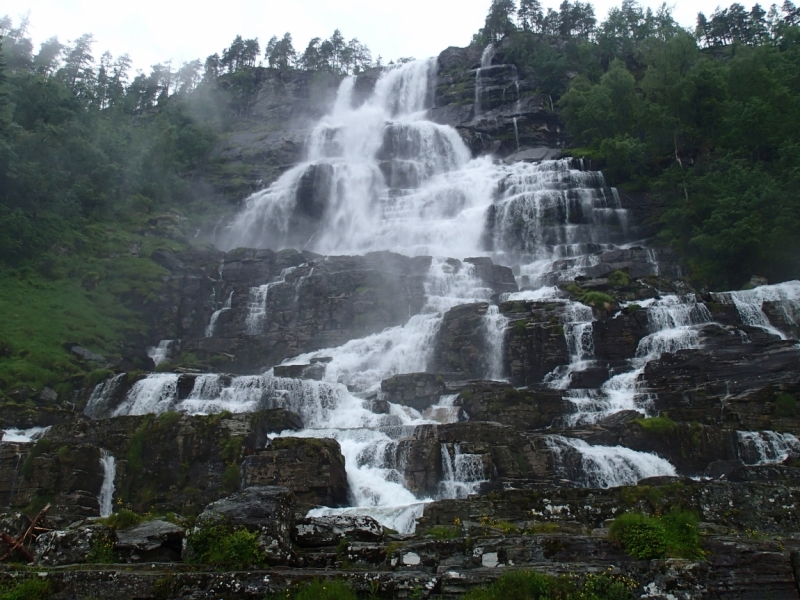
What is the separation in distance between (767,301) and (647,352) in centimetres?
657

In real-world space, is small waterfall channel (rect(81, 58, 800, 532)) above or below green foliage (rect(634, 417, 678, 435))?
above

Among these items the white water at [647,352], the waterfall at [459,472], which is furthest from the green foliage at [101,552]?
the white water at [647,352]

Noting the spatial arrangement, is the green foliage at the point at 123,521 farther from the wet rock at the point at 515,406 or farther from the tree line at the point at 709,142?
the tree line at the point at 709,142

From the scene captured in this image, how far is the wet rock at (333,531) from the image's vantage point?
8.27m

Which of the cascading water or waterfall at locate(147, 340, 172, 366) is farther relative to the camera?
waterfall at locate(147, 340, 172, 366)

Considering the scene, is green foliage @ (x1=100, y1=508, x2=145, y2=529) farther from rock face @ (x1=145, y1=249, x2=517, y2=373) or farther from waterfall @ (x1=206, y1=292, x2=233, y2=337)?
waterfall @ (x1=206, y1=292, x2=233, y2=337)

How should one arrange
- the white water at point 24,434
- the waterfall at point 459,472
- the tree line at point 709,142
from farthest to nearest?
the tree line at point 709,142, the white water at point 24,434, the waterfall at point 459,472

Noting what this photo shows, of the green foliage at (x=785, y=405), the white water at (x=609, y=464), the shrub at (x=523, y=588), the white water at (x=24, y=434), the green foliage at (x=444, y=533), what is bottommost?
the shrub at (x=523, y=588)

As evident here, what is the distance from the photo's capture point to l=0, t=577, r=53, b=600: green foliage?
6.59 meters

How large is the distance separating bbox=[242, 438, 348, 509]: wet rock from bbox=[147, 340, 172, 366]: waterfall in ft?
67.5

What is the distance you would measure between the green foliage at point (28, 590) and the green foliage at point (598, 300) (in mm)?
26848

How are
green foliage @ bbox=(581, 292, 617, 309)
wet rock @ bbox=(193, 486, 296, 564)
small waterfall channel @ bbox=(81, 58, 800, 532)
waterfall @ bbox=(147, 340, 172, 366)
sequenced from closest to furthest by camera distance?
wet rock @ bbox=(193, 486, 296, 564) < small waterfall channel @ bbox=(81, 58, 800, 532) < green foliage @ bbox=(581, 292, 617, 309) < waterfall @ bbox=(147, 340, 172, 366)

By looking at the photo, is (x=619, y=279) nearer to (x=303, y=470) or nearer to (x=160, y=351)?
(x=303, y=470)

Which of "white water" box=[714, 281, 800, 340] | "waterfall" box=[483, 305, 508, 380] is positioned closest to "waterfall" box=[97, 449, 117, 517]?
"waterfall" box=[483, 305, 508, 380]
